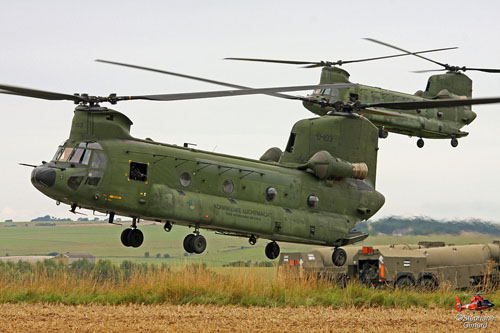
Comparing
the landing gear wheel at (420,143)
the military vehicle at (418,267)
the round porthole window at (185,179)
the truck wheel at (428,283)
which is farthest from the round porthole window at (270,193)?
the landing gear wheel at (420,143)

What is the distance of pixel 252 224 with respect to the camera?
77.7ft

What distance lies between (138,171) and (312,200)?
6426 millimetres

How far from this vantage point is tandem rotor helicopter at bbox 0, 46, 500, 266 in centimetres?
2102

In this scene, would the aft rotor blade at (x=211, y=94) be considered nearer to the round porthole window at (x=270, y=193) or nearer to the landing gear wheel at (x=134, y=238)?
the landing gear wheel at (x=134, y=238)

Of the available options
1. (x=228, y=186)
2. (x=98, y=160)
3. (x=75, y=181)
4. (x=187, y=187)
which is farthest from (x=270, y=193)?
(x=75, y=181)

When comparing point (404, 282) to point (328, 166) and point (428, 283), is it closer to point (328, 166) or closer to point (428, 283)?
point (428, 283)

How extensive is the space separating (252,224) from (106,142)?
501cm

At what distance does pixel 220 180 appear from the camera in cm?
2331

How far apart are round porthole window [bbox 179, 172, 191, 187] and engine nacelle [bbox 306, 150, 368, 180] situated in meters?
5.01

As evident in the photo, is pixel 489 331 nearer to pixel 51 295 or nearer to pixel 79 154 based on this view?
pixel 79 154

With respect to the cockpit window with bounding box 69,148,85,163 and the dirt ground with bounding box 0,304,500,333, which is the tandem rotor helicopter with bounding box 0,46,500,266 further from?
the dirt ground with bounding box 0,304,500,333

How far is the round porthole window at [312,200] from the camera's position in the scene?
1009 inches

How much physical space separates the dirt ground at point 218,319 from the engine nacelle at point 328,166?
4489 mm

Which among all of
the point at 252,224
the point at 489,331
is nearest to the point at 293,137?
the point at 252,224
